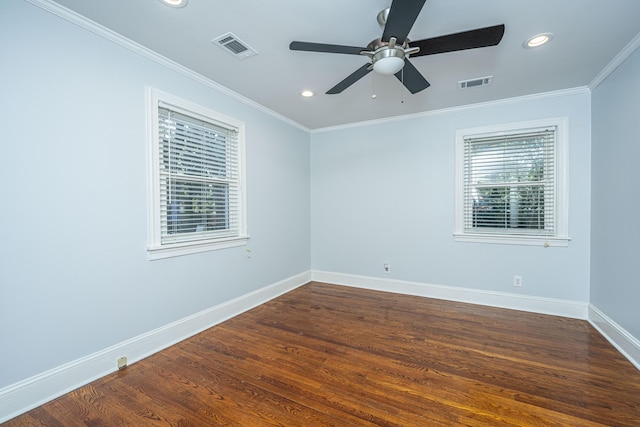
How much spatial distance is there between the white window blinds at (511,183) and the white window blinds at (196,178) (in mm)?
3040

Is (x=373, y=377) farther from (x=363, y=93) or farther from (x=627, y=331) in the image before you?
(x=363, y=93)

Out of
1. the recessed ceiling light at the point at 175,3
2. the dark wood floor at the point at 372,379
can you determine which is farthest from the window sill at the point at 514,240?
the recessed ceiling light at the point at 175,3

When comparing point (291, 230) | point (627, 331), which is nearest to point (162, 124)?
point (291, 230)

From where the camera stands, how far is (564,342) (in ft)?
8.42

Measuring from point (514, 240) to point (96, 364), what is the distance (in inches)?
171

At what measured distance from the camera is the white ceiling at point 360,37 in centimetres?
184

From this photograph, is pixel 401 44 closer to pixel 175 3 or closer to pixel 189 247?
pixel 175 3

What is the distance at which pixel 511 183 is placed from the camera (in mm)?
3445

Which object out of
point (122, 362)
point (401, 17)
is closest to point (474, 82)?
point (401, 17)

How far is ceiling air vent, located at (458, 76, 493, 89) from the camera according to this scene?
2861 mm

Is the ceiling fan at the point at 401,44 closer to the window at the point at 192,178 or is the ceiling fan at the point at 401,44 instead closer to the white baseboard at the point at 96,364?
the window at the point at 192,178

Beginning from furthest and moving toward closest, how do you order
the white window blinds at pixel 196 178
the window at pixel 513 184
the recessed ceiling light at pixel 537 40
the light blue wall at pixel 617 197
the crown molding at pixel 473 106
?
A: the window at pixel 513 184 < the crown molding at pixel 473 106 < the white window blinds at pixel 196 178 < the light blue wall at pixel 617 197 < the recessed ceiling light at pixel 537 40

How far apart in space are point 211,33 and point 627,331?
421cm

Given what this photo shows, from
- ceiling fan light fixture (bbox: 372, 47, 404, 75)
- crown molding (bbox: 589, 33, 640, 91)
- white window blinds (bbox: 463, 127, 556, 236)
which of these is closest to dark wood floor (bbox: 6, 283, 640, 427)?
white window blinds (bbox: 463, 127, 556, 236)
